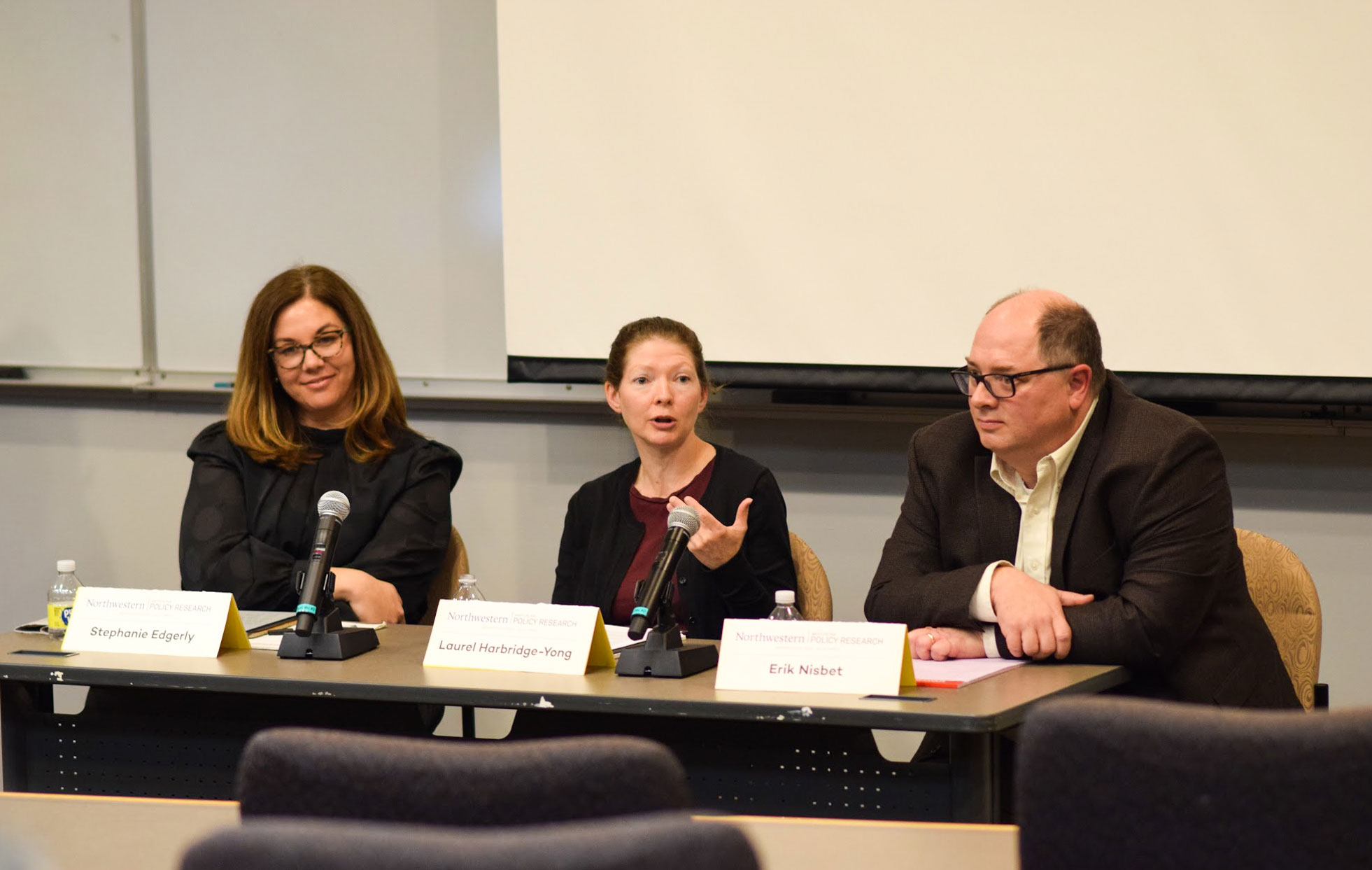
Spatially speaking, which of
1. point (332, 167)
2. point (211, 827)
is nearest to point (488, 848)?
point (211, 827)

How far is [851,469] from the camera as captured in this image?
3.92 metres

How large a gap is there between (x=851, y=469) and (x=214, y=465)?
170 centimetres

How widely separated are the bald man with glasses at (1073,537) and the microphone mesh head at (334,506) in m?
0.98

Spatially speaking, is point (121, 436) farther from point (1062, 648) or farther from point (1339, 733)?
point (1339, 733)

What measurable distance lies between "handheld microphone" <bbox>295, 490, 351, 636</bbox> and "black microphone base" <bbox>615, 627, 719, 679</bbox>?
530 millimetres

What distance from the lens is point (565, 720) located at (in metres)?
2.40

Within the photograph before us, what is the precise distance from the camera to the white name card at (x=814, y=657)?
212 centimetres

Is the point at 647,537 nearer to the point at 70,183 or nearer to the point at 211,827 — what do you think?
the point at 211,827

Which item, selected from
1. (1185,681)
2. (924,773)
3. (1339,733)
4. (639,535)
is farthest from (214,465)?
(1339,733)

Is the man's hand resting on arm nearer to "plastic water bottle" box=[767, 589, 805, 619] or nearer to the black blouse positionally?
"plastic water bottle" box=[767, 589, 805, 619]

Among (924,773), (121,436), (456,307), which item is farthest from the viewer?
(121,436)

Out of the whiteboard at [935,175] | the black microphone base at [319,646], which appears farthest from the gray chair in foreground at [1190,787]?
the whiteboard at [935,175]

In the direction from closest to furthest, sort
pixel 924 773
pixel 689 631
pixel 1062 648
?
pixel 924 773
pixel 1062 648
pixel 689 631

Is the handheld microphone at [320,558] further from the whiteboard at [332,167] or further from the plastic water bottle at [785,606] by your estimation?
the whiteboard at [332,167]
